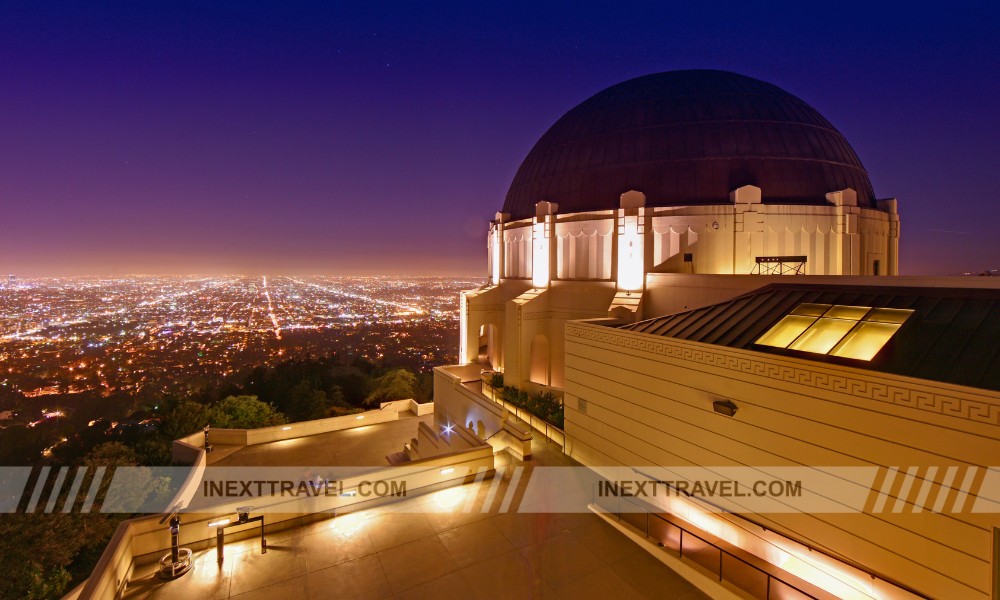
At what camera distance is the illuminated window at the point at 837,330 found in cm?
888

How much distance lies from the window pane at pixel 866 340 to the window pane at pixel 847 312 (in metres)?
0.52

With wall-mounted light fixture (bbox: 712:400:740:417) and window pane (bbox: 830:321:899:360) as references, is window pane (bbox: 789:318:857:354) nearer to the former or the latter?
window pane (bbox: 830:321:899:360)

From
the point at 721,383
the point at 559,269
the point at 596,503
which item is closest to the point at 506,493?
the point at 596,503

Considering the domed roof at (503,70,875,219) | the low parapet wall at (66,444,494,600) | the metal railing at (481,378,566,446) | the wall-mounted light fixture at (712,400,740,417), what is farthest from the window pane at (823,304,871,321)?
the domed roof at (503,70,875,219)

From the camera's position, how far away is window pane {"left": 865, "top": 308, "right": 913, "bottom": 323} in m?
9.33

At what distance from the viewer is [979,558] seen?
6.80 m

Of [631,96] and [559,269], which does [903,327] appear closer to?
[559,269]

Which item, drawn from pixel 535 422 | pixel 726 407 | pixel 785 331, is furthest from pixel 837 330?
pixel 535 422

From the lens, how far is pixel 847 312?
1038cm

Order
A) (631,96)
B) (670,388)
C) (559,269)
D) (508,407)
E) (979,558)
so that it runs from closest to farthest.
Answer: (979,558) < (670,388) < (508,407) < (559,269) < (631,96)

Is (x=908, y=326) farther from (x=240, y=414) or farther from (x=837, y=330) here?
(x=240, y=414)

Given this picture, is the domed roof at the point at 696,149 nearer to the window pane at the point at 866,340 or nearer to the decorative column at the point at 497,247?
the decorative column at the point at 497,247

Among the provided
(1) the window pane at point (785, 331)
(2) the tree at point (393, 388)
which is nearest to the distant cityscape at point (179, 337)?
(2) the tree at point (393, 388)

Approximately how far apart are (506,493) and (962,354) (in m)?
10.4
